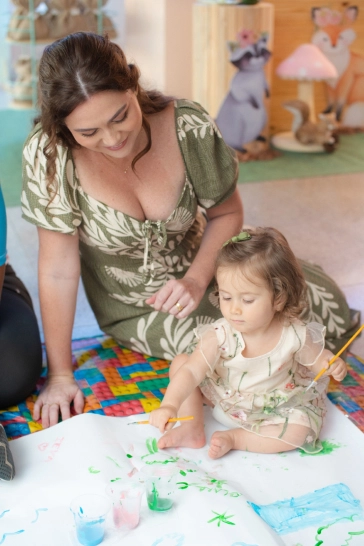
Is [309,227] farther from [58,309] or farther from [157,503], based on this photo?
[157,503]

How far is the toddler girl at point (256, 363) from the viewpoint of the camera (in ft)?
3.85

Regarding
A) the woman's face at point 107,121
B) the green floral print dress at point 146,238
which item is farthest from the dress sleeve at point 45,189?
the woman's face at point 107,121

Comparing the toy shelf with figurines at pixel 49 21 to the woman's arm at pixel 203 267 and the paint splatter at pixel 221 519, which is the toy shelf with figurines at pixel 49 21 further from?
the paint splatter at pixel 221 519

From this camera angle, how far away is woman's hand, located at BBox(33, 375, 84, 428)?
138 cm

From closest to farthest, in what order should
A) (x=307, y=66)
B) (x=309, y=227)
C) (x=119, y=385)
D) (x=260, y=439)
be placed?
1. (x=260, y=439)
2. (x=119, y=385)
3. (x=309, y=227)
4. (x=307, y=66)

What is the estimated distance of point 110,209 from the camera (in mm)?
1402

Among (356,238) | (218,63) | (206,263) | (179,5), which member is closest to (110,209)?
(206,263)

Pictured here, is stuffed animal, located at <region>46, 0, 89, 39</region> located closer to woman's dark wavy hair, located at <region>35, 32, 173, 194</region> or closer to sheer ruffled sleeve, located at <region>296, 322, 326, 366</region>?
woman's dark wavy hair, located at <region>35, 32, 173, 194</region>

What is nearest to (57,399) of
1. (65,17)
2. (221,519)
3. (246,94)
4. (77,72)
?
(221,519)

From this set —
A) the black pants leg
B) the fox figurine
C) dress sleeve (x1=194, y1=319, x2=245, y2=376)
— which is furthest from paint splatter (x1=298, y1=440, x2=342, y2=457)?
the fox figurine

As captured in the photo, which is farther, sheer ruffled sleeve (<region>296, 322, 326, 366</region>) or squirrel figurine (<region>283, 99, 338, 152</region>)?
squirrel figurine (<region>283, 99, 338, 152</region>)

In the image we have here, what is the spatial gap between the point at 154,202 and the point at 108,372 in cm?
38

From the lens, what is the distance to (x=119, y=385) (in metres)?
1.51

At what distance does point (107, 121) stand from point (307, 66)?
2362 mm
